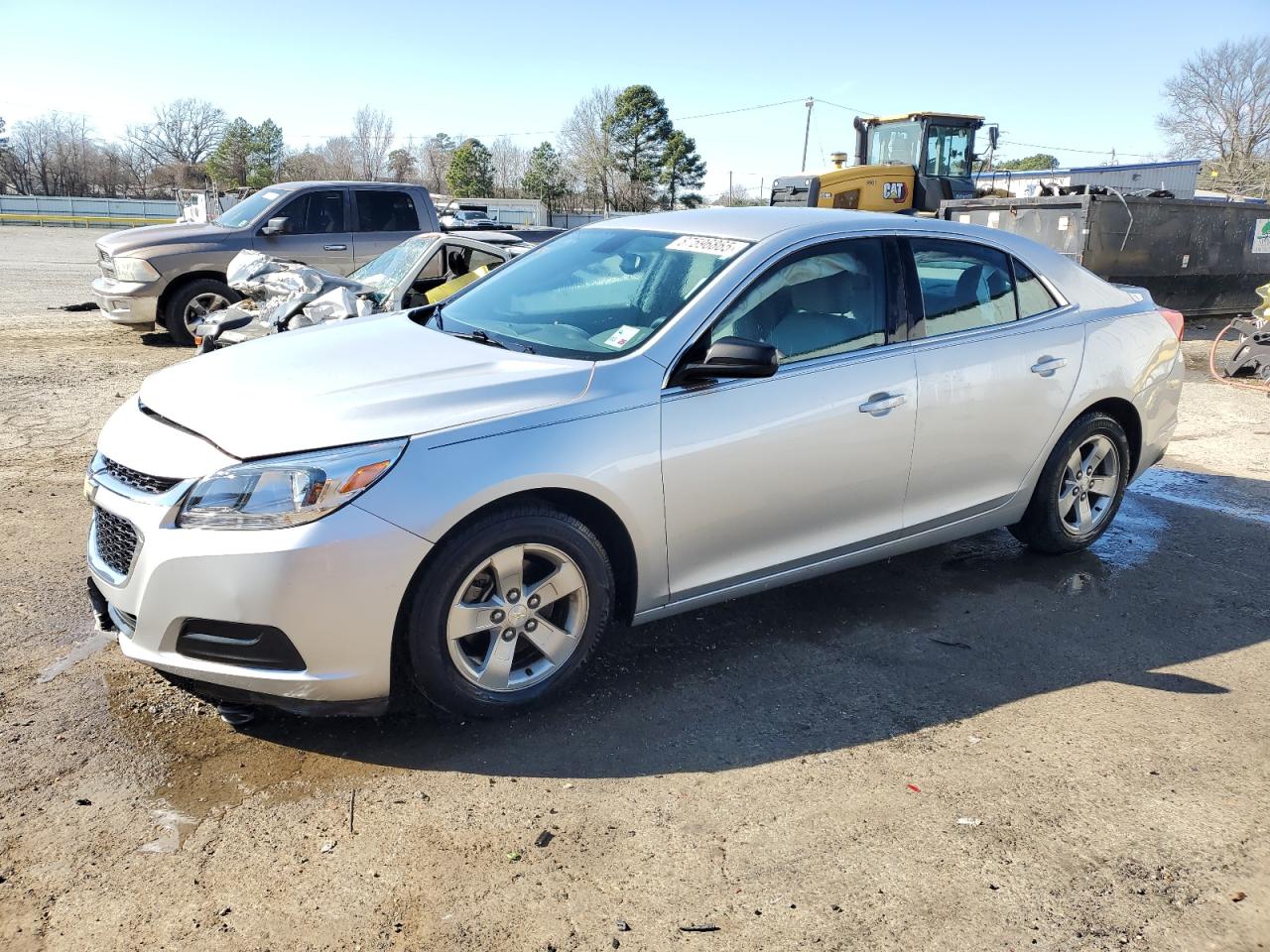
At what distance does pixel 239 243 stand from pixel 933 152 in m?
12.0

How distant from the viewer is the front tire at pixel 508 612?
3.07m

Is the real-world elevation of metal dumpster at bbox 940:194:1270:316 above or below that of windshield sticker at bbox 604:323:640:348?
above

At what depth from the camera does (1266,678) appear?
3887 mm

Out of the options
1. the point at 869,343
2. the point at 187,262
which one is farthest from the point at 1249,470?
the point at 187,262

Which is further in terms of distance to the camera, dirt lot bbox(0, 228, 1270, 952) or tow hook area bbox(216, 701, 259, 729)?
tow hook area bbox(216, 701, 259, 729)

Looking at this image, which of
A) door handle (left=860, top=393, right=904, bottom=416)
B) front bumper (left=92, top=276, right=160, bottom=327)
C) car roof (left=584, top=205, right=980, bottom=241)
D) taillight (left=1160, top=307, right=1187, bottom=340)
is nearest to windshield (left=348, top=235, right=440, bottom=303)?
front bumper (left=92, top=276, right=160, bottom=327)

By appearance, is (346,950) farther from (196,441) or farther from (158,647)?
(196,441)

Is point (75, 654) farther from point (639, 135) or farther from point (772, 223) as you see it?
point (639, 135)

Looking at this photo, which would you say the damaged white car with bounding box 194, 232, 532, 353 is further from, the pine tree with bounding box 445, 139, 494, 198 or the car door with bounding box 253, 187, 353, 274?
the pine tree with bounding box 445, 139, 494, 198

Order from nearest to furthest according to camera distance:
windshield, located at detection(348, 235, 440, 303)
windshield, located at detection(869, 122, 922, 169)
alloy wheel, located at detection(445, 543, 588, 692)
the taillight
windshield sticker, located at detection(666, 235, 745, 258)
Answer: alloy wheel, located at detection(445, 543, 588, 692)
windshield sticker, located at detection(666, 235, 745, 258)
the taillight
windshield, located at detection(348, 235, 440, 303)
windshield, located at detection(869, 122, 922, 169)

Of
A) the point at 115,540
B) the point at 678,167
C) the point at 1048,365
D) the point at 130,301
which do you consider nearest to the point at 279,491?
the point at 115,540

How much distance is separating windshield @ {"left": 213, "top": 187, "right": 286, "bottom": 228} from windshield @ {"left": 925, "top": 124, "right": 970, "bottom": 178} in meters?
11.2

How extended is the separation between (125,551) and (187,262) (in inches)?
347

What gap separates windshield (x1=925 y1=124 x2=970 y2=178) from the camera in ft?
56.1
